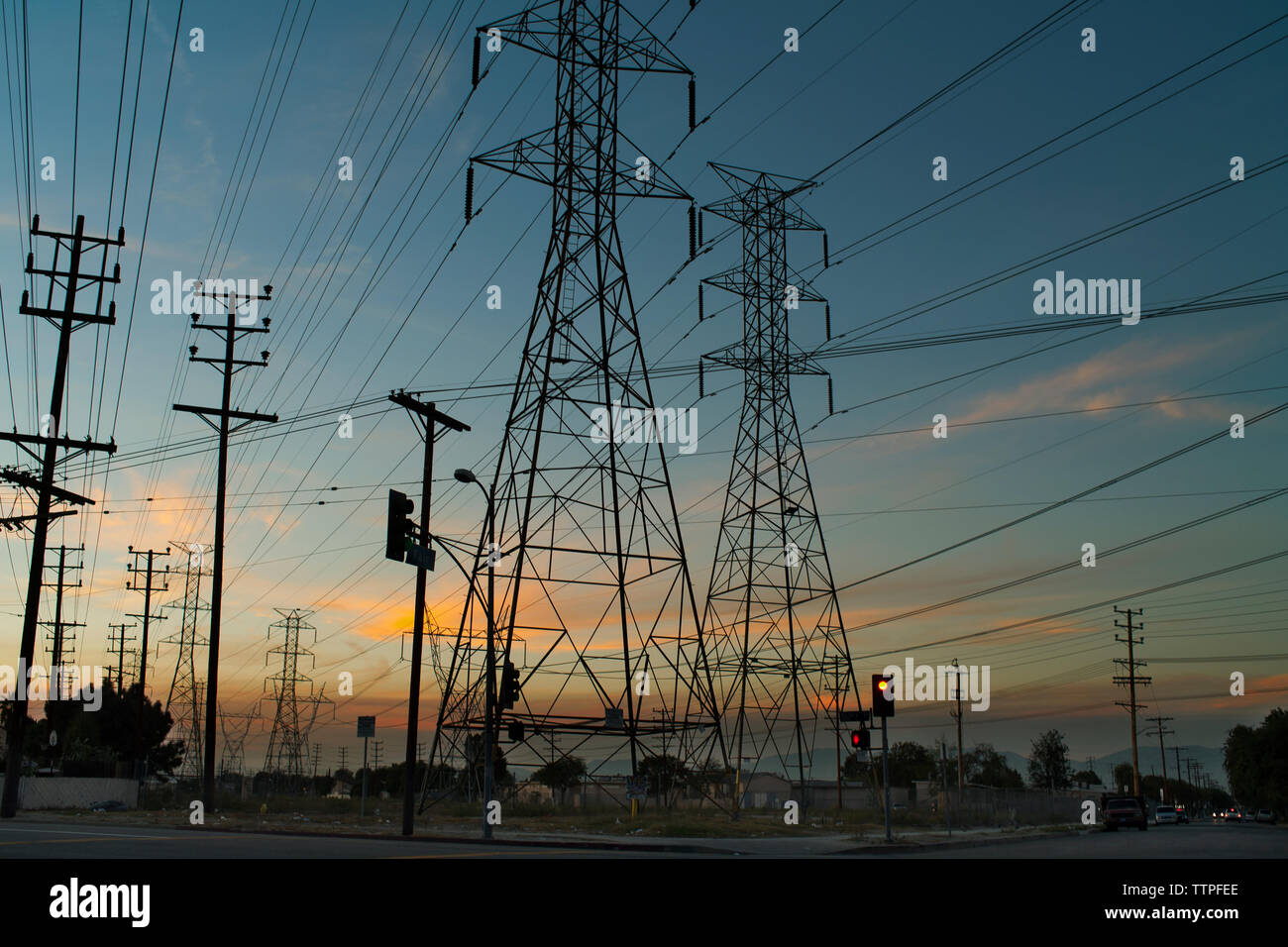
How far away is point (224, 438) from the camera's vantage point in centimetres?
4416

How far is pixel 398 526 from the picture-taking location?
26625 mm

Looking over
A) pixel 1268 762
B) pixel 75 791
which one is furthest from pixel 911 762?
pixel 75 791

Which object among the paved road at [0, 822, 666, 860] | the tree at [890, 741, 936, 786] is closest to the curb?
the paved road at [0, 822, 666, 860]

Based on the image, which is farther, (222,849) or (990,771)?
(990,771)

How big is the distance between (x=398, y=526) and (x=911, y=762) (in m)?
173

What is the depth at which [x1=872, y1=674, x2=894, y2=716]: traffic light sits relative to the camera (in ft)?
103

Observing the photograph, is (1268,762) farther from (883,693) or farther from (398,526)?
(398,526)

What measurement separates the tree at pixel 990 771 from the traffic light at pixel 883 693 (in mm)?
145742

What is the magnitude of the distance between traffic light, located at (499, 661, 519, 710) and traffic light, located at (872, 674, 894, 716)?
33.7ft

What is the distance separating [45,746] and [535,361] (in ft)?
329
